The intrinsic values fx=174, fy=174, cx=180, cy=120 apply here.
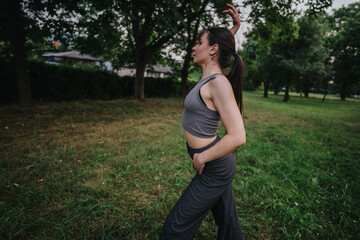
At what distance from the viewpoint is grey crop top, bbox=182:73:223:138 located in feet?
3.92

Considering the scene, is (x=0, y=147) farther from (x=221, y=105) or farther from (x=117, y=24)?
(x=117, y=24)

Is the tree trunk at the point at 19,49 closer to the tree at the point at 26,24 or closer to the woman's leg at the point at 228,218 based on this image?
the tree at the point at 26,24

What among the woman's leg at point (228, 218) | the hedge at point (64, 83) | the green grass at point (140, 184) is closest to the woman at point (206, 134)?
the woman's leg at point (228, 218)

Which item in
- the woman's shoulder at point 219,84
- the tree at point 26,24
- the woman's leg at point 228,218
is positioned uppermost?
the tree at point 26,24

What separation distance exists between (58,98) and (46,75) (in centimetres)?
130

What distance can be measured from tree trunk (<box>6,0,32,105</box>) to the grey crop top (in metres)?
7.63

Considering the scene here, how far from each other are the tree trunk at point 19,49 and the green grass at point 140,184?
7.02ft

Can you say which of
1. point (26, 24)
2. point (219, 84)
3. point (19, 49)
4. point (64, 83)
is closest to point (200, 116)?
point (219, 84)

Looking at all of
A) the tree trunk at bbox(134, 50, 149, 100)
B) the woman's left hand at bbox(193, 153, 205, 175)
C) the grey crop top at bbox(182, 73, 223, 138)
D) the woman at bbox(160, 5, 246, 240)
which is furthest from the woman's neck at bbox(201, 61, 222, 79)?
the tree trunk at bbox(134, 50, 149, 100)

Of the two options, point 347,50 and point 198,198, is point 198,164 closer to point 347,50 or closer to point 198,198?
point 198,198

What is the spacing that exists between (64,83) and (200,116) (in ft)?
34.7

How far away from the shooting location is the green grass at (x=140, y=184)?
2227 millimetres

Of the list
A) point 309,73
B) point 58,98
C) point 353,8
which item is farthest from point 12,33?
point 353,8

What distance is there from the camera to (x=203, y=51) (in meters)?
1.34
